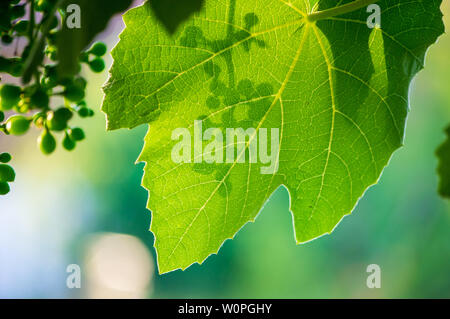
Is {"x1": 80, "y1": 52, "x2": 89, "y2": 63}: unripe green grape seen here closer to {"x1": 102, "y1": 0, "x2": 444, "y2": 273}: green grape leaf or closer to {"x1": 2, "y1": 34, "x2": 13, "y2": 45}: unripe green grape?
{"x1": 102, "y1": 0, "x2": 444, "y2": 273}: green grape leaf

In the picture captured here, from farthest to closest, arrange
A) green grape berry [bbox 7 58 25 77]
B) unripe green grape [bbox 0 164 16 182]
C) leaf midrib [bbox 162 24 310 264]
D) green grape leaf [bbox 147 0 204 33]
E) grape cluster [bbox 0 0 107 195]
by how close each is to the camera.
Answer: leaf midrib [bbox 162 24 310 264] < unripe green grape [bbox 0 164 16 182] < green grape berry [bbox 7 58 25 77] < grape cluster [bbox 0 0 107 195] < green grape leaf [bbox 147 0 204 33]

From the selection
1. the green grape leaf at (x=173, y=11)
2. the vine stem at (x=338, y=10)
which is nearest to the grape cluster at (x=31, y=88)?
the green grape leaf at (x=173, y=11)

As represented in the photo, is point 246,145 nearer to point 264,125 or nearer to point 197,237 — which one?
point 264,125

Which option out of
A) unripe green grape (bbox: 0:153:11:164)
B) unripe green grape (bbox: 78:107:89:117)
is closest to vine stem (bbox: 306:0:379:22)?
unripe green grape (bbox: 78:107:89:117)

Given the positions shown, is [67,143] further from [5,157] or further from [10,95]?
[10,95]

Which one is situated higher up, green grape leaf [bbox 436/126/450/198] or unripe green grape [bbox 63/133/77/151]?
unripe green grape [bbox 63/133/77/151]
